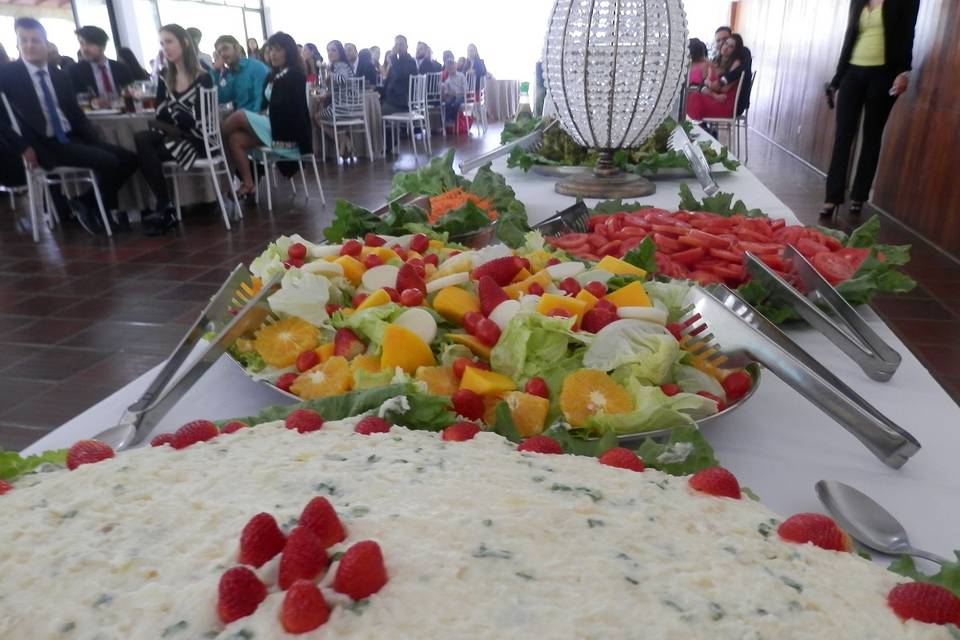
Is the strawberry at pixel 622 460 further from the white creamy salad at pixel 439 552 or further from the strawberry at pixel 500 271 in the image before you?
the strawberry at pixel 500 271

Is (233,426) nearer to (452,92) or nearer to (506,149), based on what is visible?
(506,149)

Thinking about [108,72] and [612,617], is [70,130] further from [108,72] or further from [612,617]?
[612,617]

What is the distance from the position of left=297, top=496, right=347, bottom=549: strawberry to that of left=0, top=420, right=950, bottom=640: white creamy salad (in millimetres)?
10

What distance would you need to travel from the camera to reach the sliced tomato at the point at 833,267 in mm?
1299

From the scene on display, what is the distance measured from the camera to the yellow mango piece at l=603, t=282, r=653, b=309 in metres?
1.01

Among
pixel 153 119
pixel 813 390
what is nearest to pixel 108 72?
pixel 153 119

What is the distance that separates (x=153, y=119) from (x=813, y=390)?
518cm

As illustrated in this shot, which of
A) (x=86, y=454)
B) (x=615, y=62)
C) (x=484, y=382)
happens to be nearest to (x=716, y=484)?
(x=484, y=382)

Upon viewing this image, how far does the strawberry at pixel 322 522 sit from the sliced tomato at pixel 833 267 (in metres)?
1.07

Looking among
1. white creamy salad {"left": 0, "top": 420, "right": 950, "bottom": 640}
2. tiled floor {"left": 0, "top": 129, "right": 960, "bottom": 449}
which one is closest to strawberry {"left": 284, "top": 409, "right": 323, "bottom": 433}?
white creamy salad {"left": 0, "top": 420, "right": 950, "bottom": 640}

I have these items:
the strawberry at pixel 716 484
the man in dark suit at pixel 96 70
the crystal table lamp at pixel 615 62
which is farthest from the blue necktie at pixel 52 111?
the strawberry at pixel 716 484

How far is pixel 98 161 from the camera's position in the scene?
15.7ft

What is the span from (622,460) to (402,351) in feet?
1.06

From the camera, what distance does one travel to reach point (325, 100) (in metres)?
7.76
